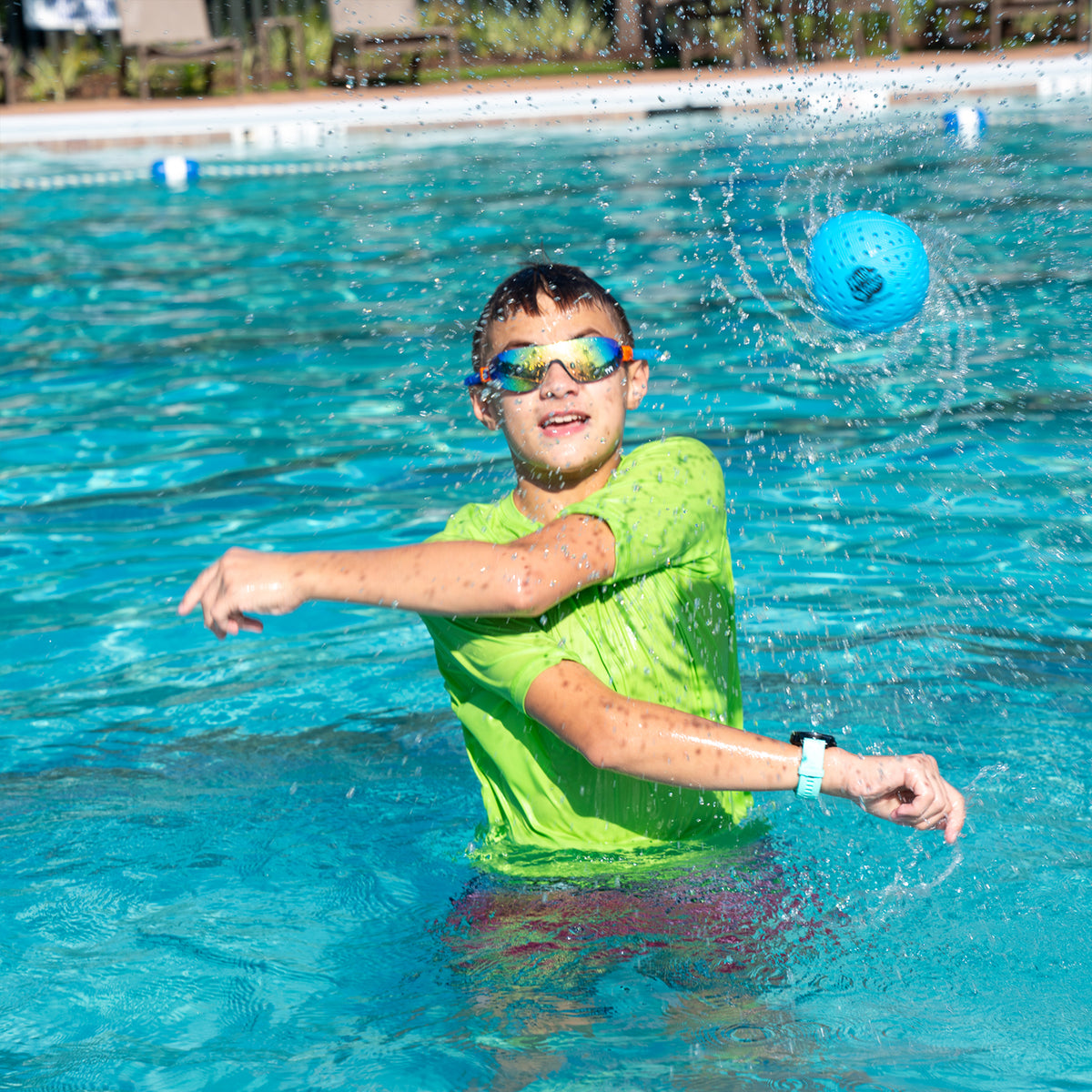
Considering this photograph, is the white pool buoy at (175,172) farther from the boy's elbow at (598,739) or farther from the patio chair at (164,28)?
the boy's elbow at (598,739)

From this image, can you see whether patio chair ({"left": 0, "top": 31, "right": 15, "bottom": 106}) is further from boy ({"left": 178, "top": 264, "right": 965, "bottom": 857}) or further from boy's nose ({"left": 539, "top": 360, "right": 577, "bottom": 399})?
boy's nose ({"left": 539, "top": 360, "right": 577, "bottom": 399})

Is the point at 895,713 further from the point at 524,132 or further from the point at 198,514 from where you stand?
the point at 524,132

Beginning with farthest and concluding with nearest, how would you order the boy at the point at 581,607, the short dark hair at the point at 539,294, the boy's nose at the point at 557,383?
1. the short dark hair at the point at 539,294
2. the boy's nose at the point at 557,383
3. the boy at the point at 581,607

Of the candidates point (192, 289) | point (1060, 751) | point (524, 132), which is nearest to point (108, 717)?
point (1060, 751)

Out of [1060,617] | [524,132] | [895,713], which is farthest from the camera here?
[524,132]

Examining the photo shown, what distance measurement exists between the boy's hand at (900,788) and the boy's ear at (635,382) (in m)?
0.97

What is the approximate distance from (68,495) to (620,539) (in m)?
4.65

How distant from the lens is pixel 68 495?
6648mm

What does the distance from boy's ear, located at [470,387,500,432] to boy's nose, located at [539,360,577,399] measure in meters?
0.15

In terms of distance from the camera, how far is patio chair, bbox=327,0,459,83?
2095 centimetres

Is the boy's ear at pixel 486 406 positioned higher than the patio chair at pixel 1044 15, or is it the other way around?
the patio chair at pixel 1044 15

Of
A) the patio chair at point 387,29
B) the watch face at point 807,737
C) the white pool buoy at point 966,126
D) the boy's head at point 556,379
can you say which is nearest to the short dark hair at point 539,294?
the boy's head at point 556,379

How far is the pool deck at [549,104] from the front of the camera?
1781 cm

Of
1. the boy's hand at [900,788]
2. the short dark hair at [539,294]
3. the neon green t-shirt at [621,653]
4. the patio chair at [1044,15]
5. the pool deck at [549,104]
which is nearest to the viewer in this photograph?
the boy's hand at [900,788]
